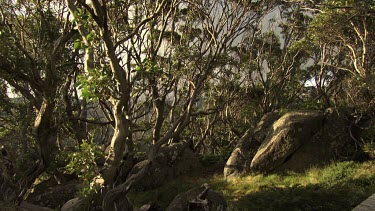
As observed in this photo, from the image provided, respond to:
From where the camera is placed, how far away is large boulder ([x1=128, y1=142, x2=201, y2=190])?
57.7 feet

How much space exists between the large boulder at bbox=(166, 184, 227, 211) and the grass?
1.33 meters

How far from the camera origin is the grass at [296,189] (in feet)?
40.3

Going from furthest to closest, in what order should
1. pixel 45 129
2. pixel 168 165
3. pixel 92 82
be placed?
pixel 168 165 < pixel 45 129 < pixel 92 82

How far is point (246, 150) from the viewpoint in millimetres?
18703

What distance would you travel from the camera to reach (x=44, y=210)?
10422 millimetres

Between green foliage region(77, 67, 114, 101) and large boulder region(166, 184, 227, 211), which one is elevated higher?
green foliage region(77, 67, 114, 101)

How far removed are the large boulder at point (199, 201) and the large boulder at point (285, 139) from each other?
582 centimetres

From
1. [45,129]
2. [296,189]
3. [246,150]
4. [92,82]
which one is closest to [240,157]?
[246,150]

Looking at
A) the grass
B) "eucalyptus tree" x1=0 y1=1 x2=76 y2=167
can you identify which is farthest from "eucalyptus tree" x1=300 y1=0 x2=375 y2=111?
"eucalyptus tree" x1=0 y1=1 x2=76 y2=167

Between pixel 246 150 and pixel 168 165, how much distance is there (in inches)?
191

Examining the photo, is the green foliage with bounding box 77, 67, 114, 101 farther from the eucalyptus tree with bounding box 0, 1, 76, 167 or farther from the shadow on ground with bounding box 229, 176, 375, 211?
the shadow on ground with bounding box 229, 176, 375, 211

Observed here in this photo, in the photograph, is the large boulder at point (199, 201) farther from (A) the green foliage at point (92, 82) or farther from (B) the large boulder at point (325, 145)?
(A) the green foliage at point (92, 82)

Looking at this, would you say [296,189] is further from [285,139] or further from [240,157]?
[240,157]

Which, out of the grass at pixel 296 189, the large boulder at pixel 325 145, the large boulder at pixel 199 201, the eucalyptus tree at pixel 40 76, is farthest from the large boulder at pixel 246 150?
the eucalyptus tree at pixel 40 76
